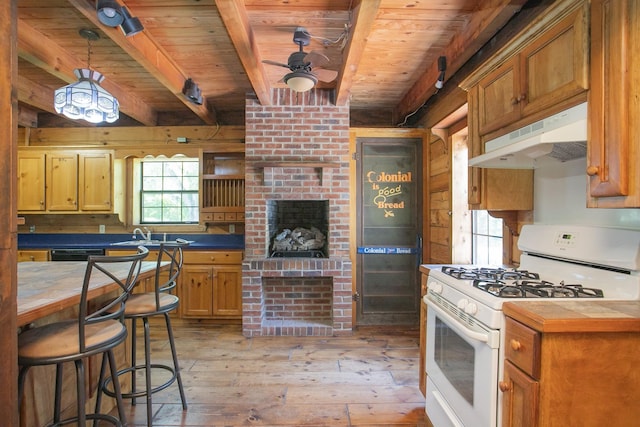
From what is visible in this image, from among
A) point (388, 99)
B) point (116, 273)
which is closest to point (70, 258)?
point (116, 273)

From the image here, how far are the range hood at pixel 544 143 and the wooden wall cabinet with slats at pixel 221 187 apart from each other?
2943 millimetres

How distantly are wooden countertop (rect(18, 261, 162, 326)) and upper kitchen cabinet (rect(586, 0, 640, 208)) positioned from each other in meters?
2.23

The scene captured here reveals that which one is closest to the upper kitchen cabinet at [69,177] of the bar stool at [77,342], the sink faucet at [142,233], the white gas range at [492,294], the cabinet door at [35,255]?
the sink faucet at [142,233]

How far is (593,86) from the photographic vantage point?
123 centimetres

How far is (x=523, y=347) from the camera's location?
3.71 ft

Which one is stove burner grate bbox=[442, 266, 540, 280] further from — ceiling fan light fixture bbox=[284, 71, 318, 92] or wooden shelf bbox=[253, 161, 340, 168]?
wooden shelf bbox=[253, 161, 340, 168]

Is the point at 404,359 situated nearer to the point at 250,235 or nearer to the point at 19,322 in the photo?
the point at 250,235

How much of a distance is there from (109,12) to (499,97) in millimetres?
2167

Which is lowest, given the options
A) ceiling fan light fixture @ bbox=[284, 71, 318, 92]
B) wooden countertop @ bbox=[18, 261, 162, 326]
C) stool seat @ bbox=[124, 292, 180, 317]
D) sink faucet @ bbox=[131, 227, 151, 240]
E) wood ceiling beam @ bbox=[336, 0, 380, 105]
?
stool seat @ bbox=[124, 292, 180, 317]

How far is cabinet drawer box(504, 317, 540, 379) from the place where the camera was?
1086 millimetres

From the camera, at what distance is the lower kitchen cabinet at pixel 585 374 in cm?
107

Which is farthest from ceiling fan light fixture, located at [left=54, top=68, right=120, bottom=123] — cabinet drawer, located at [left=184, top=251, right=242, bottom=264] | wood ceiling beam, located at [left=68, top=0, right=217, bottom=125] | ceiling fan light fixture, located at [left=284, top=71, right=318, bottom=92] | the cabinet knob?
the cabinet knob

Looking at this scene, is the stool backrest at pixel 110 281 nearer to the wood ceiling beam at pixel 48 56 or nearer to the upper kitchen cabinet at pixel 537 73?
the wood ceiling beam at pixel 48 56

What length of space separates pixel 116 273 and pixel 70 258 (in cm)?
243
